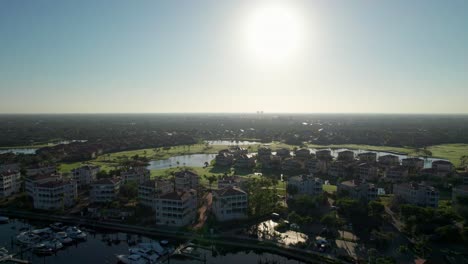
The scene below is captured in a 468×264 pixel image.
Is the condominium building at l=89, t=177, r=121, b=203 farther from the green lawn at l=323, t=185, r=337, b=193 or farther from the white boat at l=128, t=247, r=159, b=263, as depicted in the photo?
the green lawn at l=323, t=185, r=337, b=193

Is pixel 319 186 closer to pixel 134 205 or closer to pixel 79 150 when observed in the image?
pixel 134 205

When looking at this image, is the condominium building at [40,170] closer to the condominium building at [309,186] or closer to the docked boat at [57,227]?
the docked boat at [57,227]

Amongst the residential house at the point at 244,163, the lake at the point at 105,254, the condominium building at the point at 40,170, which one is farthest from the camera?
the residential house at the point at 244,163

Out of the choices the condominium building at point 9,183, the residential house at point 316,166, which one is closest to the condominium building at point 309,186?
the residential house at point 316,166

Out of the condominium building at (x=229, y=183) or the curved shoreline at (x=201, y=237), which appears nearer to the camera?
the curved shoreline at (x=201, y=237)

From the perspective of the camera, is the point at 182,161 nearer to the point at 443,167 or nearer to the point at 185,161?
the point at 185,161
